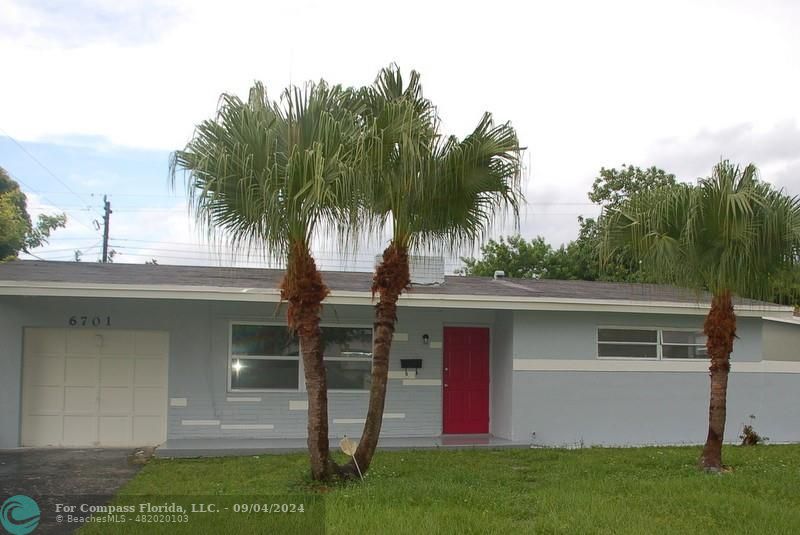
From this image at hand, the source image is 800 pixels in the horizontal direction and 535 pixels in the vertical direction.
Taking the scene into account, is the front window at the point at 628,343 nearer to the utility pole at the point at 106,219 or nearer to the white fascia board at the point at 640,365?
the white fascia board at the point at 640,365

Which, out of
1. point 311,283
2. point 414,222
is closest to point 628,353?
point 414,222

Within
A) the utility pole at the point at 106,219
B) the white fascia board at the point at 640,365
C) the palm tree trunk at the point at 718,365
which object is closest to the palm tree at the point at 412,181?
the palm tree trunk at the point at 718,365

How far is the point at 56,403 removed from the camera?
41.6 ft

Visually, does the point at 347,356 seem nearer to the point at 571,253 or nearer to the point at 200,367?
the point at 200,367

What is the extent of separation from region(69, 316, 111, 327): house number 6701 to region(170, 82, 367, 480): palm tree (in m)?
5.29

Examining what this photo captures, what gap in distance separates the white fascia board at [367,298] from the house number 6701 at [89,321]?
1.29 meters

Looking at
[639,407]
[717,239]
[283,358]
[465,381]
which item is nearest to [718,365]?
[717,239]

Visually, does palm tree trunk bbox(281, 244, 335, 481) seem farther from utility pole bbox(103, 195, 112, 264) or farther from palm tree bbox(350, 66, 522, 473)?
utility pole bbox(103, 195, 112, 264)

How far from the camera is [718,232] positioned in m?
9.65

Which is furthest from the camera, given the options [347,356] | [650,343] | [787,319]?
[787,319]

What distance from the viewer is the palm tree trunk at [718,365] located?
9828mm

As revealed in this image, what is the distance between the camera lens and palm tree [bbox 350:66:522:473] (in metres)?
8.59

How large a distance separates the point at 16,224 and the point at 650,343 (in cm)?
2106

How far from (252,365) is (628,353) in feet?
22.7
